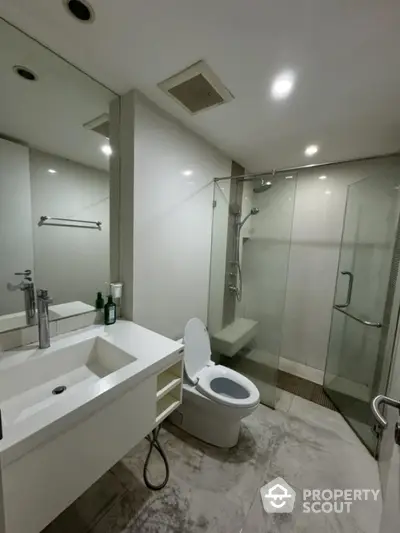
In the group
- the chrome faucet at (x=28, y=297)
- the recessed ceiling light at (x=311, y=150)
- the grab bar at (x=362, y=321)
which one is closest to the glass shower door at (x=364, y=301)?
Result: the grab bar at (x=362, y=321)

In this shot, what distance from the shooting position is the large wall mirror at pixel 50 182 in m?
1.13

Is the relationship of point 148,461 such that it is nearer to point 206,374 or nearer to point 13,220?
point 206,374

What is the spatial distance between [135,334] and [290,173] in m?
1.80

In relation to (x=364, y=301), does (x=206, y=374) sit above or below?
below

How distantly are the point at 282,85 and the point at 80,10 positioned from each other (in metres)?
1.01

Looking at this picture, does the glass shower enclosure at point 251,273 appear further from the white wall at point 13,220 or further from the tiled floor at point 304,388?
the white wall at point 13,220

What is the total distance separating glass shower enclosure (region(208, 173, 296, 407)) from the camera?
7.16ft

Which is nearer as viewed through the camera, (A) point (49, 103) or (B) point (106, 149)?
(A) point (49, 103)

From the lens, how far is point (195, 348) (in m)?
1.88

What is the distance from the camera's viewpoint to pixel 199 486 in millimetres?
1389

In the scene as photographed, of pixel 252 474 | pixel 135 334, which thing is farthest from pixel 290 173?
pixel 252 474

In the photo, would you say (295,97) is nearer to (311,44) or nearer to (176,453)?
(311,44)

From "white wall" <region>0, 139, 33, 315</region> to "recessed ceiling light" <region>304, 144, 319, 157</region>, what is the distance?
2.10 meters

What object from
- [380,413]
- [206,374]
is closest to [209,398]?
[206,374]
